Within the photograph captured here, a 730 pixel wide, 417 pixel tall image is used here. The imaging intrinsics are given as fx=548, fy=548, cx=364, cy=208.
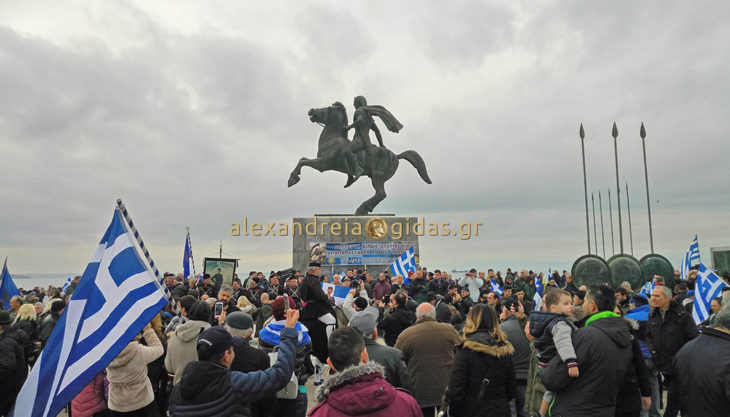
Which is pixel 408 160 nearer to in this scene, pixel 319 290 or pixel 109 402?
pixel 319 290

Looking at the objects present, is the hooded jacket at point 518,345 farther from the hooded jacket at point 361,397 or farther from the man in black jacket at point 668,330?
the hooded jacket at point 361,397

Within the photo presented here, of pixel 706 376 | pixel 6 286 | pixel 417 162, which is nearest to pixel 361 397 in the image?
pixel 706 376

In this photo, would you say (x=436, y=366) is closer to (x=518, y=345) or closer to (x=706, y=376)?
(x=518, y=345)

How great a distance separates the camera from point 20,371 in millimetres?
5793

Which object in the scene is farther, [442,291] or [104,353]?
[442,291]

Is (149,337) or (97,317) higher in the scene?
(97,317)

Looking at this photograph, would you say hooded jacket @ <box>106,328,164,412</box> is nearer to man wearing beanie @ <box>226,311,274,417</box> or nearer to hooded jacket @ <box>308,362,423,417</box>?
man wearing beanie @ <box>226,311,274,417</box>

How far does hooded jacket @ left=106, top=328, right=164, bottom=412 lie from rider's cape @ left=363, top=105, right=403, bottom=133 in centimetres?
1961

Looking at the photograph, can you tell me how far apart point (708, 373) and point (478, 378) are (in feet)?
4.96

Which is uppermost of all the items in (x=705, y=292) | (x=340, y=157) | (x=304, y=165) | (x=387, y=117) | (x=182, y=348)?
(x=387, y=117)

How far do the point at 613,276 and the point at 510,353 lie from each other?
14594 mm

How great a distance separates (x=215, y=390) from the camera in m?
3.03

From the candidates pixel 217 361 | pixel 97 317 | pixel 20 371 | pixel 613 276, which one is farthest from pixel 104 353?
pixel 613 276

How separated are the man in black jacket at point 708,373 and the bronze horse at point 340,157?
20.0 meters
